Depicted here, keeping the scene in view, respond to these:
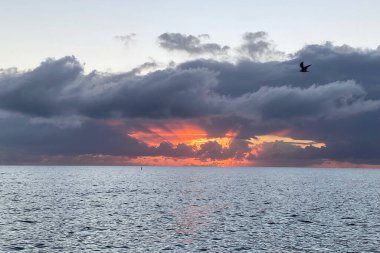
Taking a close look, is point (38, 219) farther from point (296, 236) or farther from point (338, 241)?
point (338, 241)

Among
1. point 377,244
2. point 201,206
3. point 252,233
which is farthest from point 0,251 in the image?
point 201,206

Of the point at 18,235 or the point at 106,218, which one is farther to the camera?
Answer: the point at 106,218

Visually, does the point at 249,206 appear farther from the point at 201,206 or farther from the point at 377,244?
the point at 377,244

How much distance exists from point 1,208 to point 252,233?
2624 inches

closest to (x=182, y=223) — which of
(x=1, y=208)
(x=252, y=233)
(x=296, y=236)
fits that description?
(x=252, y=233)

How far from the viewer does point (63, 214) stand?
9919 cm

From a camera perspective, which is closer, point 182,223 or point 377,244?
point 377,244

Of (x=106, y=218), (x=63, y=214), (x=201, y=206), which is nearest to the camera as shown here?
(x=106, y=218)

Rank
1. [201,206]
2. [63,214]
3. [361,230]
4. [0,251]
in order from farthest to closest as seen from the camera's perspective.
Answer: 1. [201,206]
2. [63,214]
3. [361,230]
4. [0,251]

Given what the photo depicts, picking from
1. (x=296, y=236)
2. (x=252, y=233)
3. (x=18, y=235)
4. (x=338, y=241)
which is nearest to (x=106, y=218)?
(x=18, y=235)

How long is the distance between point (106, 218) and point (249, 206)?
4384cm

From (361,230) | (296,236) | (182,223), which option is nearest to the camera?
(296,236)

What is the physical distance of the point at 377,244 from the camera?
6619cm

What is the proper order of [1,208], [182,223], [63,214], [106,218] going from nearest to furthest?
[182,223], [106,218], [63,214], [1,208]
